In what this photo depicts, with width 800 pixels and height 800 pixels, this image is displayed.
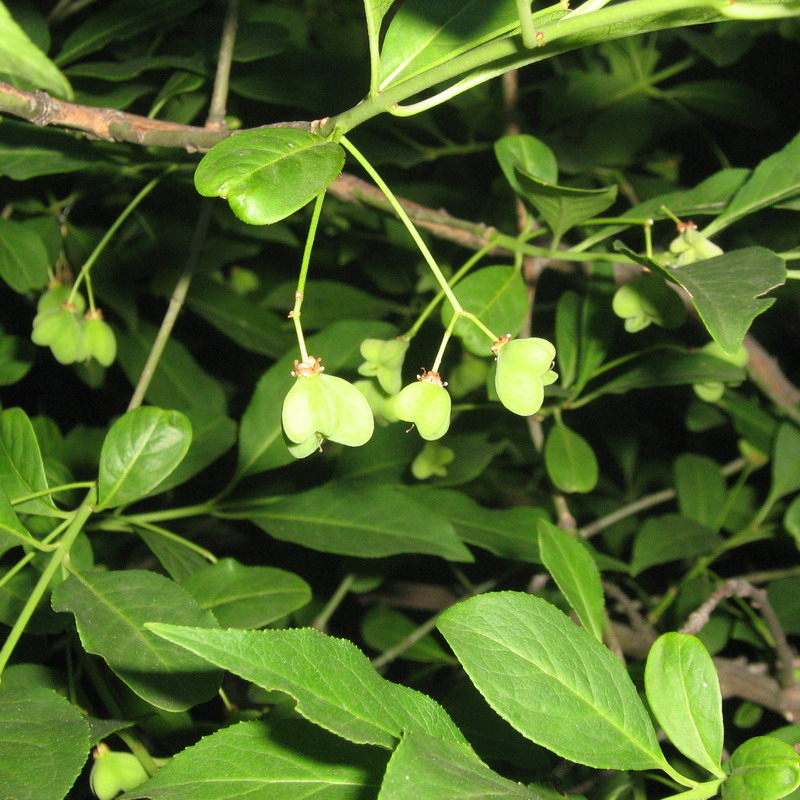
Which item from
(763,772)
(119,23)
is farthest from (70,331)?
(763,772)

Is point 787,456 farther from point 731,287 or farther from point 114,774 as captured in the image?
point 114,774

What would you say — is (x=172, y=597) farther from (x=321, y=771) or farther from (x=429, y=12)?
(x=429, y=12)

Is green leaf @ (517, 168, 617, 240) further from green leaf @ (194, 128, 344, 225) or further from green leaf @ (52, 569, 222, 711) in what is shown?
green leaf @ (52, 569, 222, 711)

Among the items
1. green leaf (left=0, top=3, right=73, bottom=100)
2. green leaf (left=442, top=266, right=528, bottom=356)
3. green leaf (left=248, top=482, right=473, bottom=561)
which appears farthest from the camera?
green leaf (left=248, top=482, right=473, bottom=561)

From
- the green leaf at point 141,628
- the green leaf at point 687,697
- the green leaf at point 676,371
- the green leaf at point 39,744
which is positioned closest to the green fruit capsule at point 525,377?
the green leaf at point 687,697

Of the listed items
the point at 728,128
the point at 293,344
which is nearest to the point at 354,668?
the point at 293,344

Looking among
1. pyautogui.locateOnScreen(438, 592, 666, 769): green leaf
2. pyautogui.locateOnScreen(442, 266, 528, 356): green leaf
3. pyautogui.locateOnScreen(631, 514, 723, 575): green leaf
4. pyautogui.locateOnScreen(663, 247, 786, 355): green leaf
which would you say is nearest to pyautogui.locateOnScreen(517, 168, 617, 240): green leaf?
pyautogui.locateOnScreen(442, 266, 528, 356): green leaf
